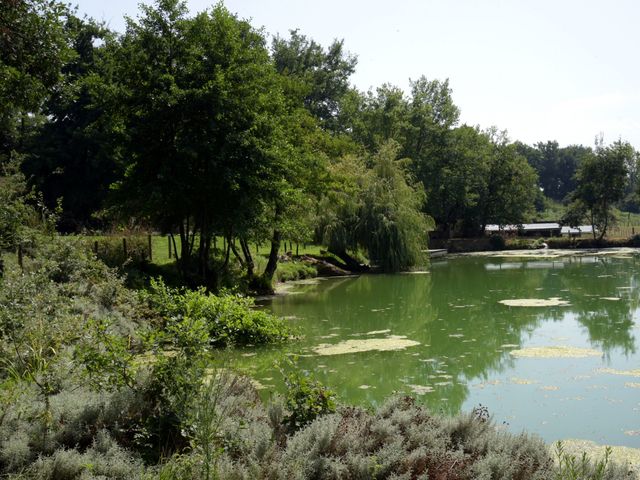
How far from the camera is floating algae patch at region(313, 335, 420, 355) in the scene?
12953 millimetres

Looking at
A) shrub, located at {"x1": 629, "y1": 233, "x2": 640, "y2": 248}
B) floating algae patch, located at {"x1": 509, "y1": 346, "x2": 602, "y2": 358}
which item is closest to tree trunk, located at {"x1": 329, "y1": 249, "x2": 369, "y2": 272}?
floating algae patch, located at {"x1": 509, "y1": 346, "x2": 602, "y2": 358}

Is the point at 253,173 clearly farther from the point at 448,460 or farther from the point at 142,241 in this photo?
the point at 448,460

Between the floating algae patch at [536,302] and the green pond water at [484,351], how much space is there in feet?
1.16

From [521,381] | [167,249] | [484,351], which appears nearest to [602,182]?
[167,249]

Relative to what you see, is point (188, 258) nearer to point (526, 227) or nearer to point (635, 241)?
point (635, 241)

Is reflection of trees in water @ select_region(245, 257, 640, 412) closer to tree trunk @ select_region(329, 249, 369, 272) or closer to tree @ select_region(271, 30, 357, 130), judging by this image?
tree trunk @ select_region(329, 249, 369, 272)

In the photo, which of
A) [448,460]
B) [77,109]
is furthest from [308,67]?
[448,460]

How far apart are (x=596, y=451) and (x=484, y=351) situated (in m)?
5.78

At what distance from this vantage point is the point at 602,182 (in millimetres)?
53406

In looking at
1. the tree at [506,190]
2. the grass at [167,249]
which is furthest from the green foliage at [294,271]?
the tree at [506,190]

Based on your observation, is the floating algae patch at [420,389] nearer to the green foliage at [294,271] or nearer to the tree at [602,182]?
the green foliage at [294,271]

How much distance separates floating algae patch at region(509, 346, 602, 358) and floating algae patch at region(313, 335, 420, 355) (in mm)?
2207

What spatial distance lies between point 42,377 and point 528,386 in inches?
282

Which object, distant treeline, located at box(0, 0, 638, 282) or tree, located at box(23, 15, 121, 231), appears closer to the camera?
distant treeline, located at box(0, 0, 638, 282)
